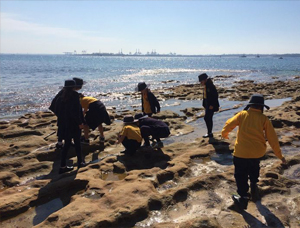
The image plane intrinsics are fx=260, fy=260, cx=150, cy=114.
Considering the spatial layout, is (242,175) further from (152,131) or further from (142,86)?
(142,86)

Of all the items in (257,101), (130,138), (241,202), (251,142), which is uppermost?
(257,101)

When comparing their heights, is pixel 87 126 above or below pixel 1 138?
above

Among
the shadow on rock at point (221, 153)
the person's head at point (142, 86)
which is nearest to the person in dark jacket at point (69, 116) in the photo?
the person's head at point (142, 86)

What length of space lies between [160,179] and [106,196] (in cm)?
118

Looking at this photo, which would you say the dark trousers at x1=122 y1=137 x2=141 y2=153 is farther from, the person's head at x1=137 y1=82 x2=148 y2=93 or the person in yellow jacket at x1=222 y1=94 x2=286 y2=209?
the person in yellow jacket at x1=222 y1=94 x2=286 y2=209

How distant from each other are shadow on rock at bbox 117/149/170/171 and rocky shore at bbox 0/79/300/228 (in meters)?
0.02

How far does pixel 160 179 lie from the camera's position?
4.83m

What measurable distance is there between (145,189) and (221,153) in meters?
2.80

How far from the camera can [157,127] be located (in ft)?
21.2

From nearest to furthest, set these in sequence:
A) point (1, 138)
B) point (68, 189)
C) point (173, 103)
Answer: point (68, 189) < point (1, 138) < point (173, 103)

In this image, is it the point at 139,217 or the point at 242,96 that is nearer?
the point at 139,217

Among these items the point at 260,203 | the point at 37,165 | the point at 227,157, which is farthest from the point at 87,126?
the point at 260,203

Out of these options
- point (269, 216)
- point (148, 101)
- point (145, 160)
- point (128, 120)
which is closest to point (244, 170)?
point (269, 216)

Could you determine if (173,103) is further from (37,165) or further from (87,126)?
(37,165)
